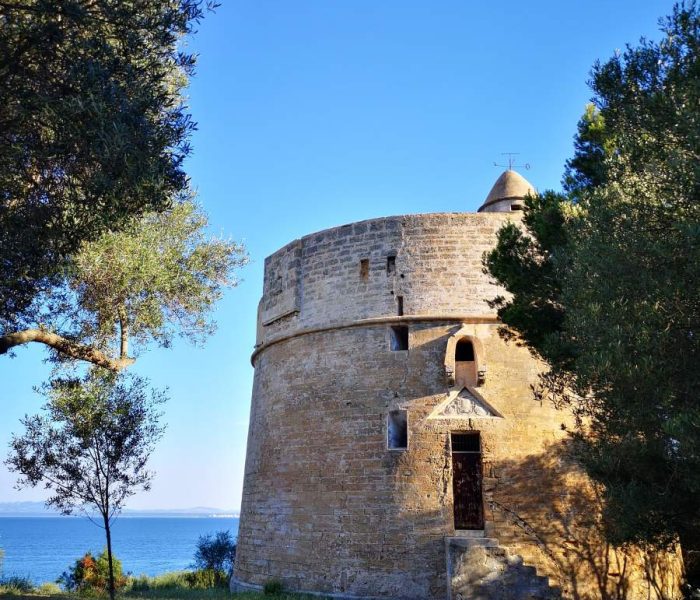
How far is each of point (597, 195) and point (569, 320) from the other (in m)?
1.55

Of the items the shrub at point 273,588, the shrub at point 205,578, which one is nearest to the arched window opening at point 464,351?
the shrub at point 273,588

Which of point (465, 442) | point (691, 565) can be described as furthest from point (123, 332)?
point (691, 565)

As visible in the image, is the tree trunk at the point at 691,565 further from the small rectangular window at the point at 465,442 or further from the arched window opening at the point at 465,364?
the arched window opening at the point at 465,364

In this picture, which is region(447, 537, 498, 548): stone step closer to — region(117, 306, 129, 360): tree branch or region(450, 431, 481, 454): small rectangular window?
region(450, 431, 481, 454): small rectangular window

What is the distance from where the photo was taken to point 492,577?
432 inches

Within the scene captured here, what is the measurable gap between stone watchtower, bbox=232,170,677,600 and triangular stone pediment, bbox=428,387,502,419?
0.09 ft

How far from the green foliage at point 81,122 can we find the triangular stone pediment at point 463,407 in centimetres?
613

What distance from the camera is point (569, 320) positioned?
8.62 meters

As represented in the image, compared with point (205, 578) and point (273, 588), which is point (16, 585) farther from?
point (273, 588)

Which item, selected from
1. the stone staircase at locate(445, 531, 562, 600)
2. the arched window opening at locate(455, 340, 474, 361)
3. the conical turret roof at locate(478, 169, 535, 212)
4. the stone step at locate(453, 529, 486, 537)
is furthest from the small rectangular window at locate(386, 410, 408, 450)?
the conical turret roof at locate(478, 169, 535, 212)

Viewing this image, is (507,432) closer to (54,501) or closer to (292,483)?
(292,483)

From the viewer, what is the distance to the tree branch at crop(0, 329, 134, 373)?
10680 mm

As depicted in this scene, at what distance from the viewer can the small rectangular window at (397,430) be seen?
12680mm

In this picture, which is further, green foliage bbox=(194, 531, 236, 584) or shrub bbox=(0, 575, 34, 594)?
green foliage bbox=(194, 531, 236, 584)
